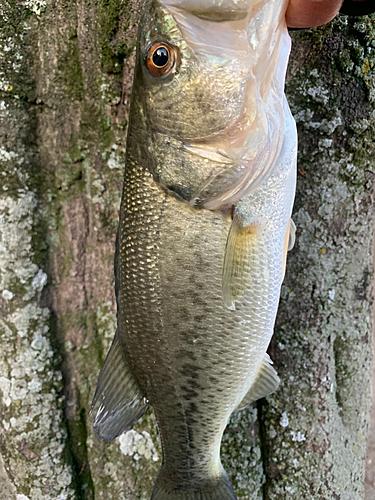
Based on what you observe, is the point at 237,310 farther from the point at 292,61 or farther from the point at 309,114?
the point at 292,61

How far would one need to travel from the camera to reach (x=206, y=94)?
3.21 ft

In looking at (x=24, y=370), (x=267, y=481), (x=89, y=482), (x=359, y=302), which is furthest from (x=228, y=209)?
(x=89, y=482)

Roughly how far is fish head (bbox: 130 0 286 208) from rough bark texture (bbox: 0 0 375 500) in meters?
0.62

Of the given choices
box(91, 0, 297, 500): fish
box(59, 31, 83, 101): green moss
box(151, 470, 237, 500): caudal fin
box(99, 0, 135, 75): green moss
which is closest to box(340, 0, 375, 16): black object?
box(91, 0, 297, 500): fish

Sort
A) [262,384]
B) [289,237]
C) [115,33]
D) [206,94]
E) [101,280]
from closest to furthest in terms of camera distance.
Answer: [206,94]
[289,237]
[262,384]
[115,33]
[101,280]

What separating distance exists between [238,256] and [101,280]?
96cm

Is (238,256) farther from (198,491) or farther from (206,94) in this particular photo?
(198,491)

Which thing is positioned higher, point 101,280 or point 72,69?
point 72,69

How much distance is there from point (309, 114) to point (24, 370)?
1836 mm

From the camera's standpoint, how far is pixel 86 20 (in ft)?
5.16

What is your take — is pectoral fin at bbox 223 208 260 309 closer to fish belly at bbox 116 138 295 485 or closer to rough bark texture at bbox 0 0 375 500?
fish belly at bbox 116 138 295 485

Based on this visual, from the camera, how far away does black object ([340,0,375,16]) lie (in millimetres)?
1021

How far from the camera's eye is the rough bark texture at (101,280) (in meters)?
1.57

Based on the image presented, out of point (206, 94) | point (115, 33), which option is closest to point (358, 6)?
point (206, 94)
